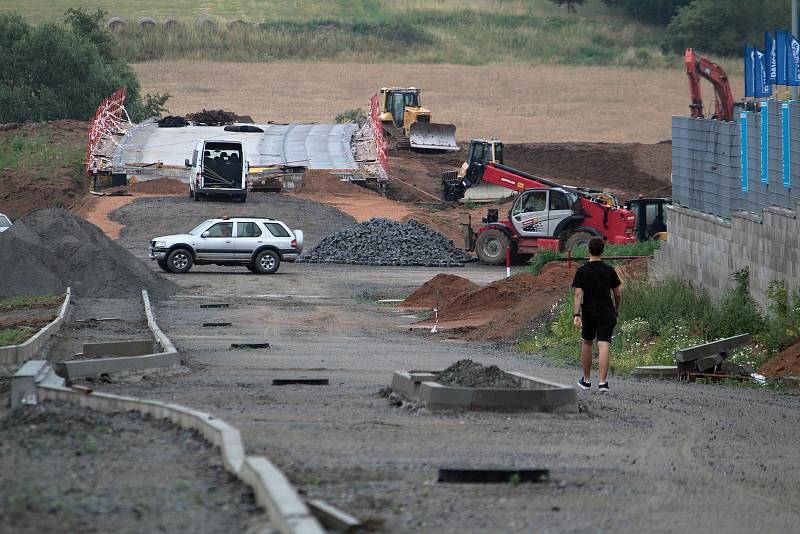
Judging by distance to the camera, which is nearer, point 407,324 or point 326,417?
point 326,417

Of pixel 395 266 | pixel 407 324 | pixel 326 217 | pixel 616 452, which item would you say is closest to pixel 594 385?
pixel 616 452

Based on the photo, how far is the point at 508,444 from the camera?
10.8m

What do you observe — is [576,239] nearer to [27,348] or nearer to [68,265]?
[68,265]

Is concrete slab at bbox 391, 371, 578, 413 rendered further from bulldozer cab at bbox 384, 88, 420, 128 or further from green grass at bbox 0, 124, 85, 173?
bulldozer cab at bbox 384, 88, 420, 128

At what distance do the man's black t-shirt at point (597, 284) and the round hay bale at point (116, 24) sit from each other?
309 feet

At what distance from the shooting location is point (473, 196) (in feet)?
176

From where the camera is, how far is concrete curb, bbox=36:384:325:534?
6.80m

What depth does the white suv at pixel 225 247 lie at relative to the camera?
36.8 meters

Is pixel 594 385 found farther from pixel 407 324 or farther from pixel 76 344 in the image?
pixel 407 324

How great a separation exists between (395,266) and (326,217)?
10055 millimetres

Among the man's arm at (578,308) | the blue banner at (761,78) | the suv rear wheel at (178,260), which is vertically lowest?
the suv rear wheel at (178,260)

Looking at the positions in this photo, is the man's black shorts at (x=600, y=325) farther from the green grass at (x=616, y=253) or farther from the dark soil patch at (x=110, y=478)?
the green grass at (x=616, y=253)

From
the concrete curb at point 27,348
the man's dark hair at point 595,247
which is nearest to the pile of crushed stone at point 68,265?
the concrete curb at point 27,348

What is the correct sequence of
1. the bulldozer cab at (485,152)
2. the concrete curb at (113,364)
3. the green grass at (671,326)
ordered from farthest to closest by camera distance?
the bulldozer cab at (485,152) < the green grass at (671,326) < the concrete curb at (113,364)
